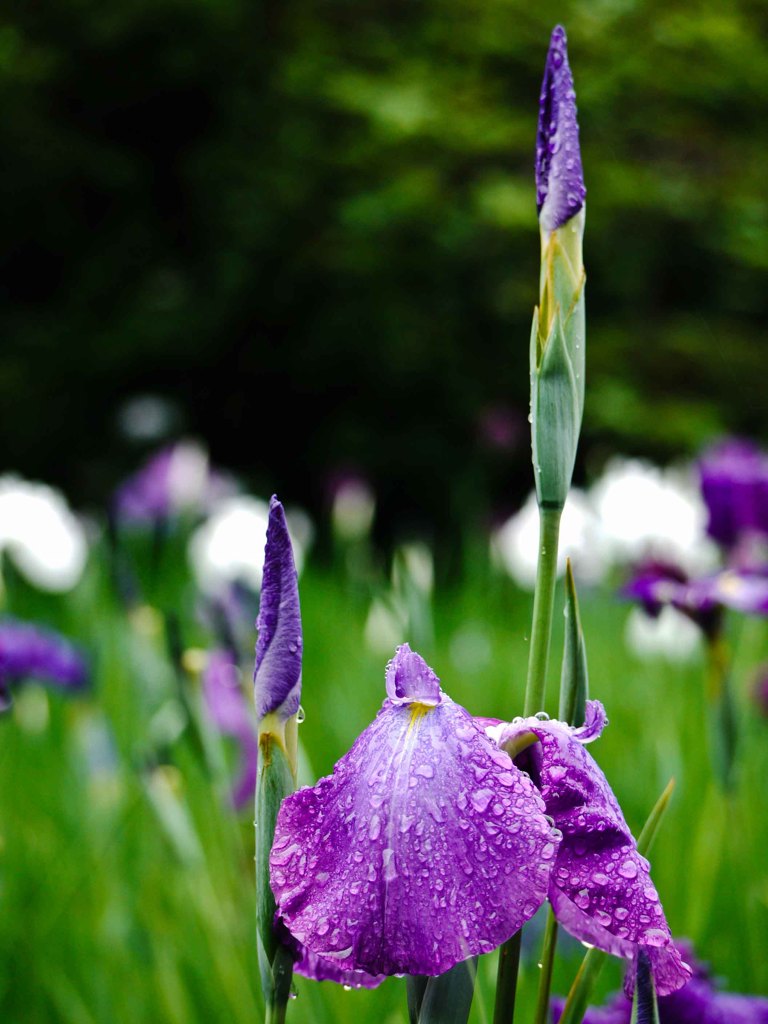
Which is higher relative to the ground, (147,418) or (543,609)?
(147,418)

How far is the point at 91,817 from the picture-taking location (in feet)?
5.82

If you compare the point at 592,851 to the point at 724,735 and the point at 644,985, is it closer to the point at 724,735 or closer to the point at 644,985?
the point at 644,985

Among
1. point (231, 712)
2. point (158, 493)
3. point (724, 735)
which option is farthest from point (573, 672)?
point (158, 493)

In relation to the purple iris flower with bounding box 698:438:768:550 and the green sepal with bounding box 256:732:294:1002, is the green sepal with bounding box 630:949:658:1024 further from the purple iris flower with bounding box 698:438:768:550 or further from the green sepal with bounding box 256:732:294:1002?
the purple iris flower with bounding box 698:438:768:550

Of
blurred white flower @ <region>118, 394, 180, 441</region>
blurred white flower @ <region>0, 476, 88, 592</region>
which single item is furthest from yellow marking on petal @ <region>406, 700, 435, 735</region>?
blurred white flower @ <region>118, 394, 180, 441</region>

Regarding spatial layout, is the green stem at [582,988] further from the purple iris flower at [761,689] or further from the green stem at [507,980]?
the purple iris flower at [761,689]

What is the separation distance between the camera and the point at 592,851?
493mm

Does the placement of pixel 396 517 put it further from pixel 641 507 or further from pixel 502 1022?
pixel 502 1022

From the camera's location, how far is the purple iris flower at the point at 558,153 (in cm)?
55

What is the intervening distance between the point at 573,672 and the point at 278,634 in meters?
0.16

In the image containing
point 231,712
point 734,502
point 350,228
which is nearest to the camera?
point 231,712

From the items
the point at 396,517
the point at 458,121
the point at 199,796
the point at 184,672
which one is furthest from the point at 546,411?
the point at 396,517

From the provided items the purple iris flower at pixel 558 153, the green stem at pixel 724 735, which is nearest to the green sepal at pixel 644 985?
the purple iris flower at pixel 558 153

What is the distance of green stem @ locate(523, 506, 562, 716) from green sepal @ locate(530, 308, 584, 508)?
0.01 metres
